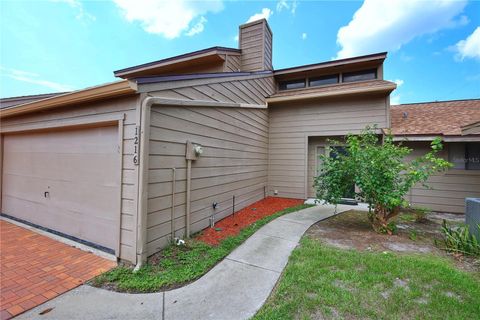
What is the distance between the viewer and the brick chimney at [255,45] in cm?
786

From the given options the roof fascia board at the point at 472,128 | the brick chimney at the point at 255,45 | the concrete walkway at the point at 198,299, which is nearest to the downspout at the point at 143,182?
the concrete walkway at the point at 198,299

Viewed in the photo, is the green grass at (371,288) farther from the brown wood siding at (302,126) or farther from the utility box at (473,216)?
the brown wood siding at (302,126)

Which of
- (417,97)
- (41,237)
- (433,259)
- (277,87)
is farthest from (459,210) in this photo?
(417,97)

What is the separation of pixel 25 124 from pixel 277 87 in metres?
7.77

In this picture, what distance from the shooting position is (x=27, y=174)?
4730 mm

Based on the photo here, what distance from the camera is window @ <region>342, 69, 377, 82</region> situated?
A: 7312 millimetres

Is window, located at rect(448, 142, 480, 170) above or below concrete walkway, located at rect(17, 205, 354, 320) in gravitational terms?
above

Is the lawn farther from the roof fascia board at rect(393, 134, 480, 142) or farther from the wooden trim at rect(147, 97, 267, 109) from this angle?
the roof fascia board at rect(393, 134, 480, 142)

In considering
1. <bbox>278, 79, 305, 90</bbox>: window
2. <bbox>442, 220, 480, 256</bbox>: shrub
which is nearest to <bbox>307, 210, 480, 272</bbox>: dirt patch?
<bbox>442, 220, 480, 256</bbox>: shrub

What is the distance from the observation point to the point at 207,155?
4.45 meters

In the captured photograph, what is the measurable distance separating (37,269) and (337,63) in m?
9.08

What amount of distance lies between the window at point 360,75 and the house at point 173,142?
32mm

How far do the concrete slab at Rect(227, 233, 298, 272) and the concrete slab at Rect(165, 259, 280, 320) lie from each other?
0.62 ft

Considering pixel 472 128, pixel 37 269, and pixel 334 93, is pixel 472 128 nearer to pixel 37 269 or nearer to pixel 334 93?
pixel 334 93
